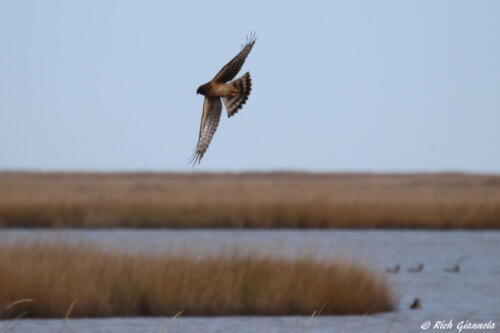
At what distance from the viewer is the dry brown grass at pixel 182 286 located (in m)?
13.7

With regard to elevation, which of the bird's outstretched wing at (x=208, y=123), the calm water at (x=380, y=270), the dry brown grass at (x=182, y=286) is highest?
the bird's outstretched wing at (x=208, y=123)

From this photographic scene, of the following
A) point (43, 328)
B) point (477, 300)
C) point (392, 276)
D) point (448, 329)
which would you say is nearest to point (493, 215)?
point (392, 276)

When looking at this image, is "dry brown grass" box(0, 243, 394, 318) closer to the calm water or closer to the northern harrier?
the calm water

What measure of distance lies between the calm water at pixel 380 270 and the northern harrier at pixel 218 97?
2.69m

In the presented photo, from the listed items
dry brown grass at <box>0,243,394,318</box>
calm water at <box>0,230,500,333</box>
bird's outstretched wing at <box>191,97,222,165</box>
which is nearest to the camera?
bird's outstretched wing at <box>191,97,222,165</box>

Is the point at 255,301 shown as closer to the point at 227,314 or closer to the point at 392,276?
the point at 227,314

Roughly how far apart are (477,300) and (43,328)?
22.0 feet

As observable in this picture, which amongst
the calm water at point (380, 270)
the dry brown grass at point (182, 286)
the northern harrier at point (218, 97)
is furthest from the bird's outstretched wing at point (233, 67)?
the dry brown grass at point (182, 286)

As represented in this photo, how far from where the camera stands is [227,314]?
13.9 meters

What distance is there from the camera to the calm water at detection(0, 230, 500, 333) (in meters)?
13.4

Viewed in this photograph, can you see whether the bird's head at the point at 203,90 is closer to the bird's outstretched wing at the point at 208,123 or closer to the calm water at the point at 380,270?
the bird's outstretched wing at the point at 208,123

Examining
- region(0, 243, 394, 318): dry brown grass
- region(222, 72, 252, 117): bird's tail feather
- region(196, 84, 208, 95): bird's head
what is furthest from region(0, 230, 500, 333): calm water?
region(196, 84, 208, 95): bird's head

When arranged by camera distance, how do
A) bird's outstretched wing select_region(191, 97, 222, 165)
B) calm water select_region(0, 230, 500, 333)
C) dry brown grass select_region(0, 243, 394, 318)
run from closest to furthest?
bird's outstretched wing select_region(191, 97, 222, 165) → calm water select_region(0, 230, 500, 333) → dry brown grass select_region(0, 243, 394, 318)

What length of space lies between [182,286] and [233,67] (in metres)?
8.35
